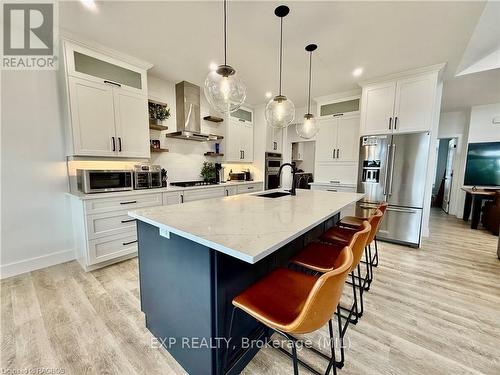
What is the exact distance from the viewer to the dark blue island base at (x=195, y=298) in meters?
1.10

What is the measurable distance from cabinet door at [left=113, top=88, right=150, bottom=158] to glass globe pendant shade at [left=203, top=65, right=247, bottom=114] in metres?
1.58

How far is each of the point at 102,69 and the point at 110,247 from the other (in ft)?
7.30

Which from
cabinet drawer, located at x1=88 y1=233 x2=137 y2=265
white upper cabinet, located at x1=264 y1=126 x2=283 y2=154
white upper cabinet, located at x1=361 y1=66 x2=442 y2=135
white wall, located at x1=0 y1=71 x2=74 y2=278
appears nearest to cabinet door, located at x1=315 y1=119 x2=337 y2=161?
white upper cabinet, located at x1=361 y1=66 x2=442 y2=135

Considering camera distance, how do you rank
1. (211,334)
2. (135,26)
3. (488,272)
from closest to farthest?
(211,334) → (135,26) → (488,272)

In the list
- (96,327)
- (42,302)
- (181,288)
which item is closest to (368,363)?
(181,288)

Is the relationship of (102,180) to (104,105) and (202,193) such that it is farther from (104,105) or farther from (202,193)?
(202,193)

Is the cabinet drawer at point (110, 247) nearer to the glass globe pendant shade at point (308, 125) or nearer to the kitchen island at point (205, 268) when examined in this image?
the kitchen island at point (205, 268)

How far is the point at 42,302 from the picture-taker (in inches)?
75.8

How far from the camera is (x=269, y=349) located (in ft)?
4.86

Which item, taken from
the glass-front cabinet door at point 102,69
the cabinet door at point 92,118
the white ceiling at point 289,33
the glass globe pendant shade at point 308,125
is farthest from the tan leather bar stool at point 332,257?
the glass-front cabinet door at point 102,69

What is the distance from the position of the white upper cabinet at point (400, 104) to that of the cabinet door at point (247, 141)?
7.60 feet

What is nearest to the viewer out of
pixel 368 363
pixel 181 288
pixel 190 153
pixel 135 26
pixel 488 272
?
pixel 181 288

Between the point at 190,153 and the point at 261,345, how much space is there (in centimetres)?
336

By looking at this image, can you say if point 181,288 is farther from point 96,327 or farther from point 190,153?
point 190,153
